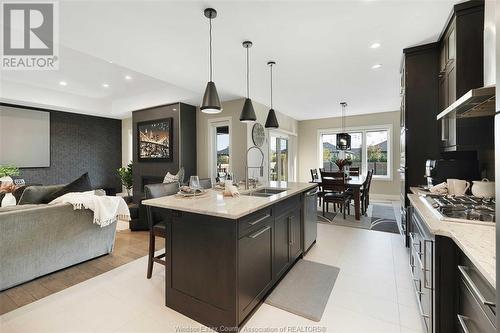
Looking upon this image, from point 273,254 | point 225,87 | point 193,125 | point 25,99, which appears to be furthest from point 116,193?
point 273,254

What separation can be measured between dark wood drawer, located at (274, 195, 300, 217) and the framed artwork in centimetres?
397

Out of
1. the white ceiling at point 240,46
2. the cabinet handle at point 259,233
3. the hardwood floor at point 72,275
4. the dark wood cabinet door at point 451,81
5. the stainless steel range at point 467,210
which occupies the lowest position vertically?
the hardwood floor at point 72,275

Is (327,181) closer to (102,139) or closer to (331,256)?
(331,256)

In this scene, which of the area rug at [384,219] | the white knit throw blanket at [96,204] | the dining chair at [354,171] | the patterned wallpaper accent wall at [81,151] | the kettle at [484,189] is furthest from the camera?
the dining chair at [354,171]

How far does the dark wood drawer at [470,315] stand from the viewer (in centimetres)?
88

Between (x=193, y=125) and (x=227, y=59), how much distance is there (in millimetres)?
2925

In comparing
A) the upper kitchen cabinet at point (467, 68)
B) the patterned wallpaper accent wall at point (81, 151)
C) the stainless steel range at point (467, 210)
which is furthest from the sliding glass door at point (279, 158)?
the patterned wallpaper accent wall at point (81, 151)

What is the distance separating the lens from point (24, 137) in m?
5.43

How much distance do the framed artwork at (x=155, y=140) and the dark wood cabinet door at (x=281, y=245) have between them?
4.13m

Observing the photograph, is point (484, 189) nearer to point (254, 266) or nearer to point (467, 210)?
point (467, 210)

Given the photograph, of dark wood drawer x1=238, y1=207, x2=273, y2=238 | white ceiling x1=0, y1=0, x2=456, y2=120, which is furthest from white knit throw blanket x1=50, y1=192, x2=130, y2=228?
dark wood drawer x1=238, y1=207, x2=273, y2=238

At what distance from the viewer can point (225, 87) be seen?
4340 mm

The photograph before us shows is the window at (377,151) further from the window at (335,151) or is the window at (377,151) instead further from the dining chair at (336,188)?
the dining chair at (336,188)

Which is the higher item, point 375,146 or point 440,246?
point 375,146
